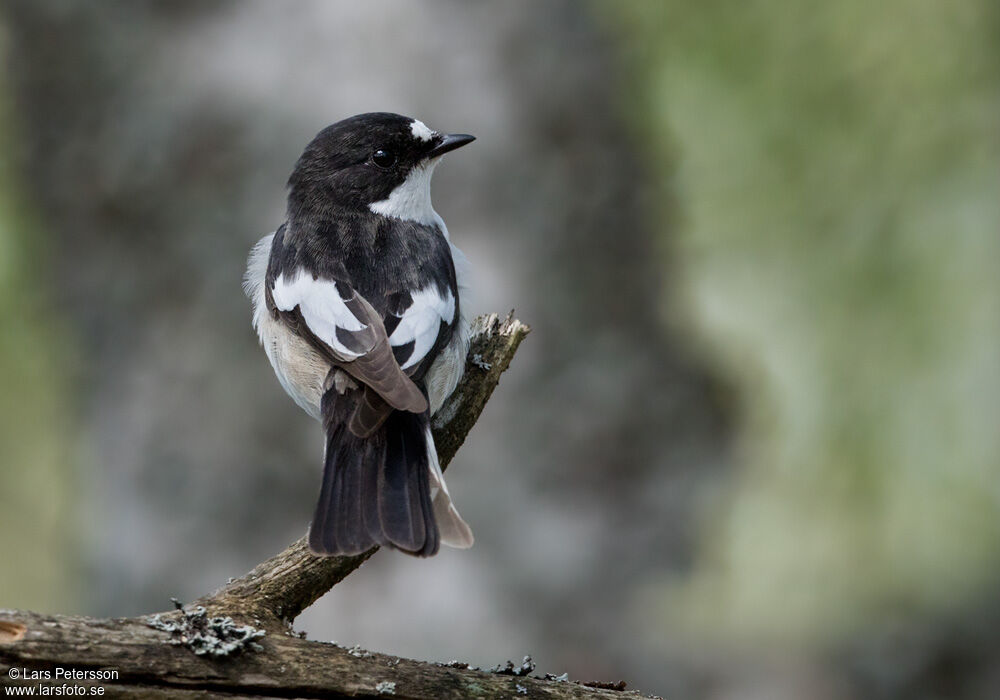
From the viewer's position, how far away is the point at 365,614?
17.5 ft

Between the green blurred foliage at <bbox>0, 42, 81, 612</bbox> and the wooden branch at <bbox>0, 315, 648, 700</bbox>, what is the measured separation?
130 inches

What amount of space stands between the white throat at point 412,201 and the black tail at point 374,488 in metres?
0.90

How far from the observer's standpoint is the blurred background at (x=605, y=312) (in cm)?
542

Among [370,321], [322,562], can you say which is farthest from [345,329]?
[322,562]

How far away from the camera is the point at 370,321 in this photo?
3.45 meters

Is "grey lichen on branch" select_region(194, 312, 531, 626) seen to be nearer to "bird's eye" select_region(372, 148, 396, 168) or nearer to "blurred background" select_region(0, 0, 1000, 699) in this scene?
"bird's eye" select_region(372, 148, 396, 168)

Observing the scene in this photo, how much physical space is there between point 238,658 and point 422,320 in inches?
52.2

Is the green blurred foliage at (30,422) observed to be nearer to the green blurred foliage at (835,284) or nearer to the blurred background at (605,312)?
the blurred background at (605,312)

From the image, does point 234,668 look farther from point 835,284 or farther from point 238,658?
point 835,284

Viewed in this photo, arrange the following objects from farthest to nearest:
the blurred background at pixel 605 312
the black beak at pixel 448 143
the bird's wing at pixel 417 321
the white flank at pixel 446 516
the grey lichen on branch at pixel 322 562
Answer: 1. the blurred background at pixel 605 312
2. the black beak at pixel 448 143
3. the bird's wing at pixel 417 321
4. the white flank at pixel 446 516
5. the grey lichen on branch at pixel 322 562

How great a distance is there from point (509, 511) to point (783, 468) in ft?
4.94

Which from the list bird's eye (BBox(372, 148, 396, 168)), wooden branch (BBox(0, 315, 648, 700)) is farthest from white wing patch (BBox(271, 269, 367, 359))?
wooden branch (BBox(0, 315, 648, 700))

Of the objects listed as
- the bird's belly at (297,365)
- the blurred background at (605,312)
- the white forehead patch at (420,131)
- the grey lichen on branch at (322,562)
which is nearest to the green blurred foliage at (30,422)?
the blurred background at (605,312)

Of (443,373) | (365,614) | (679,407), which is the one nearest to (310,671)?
(443,373)
